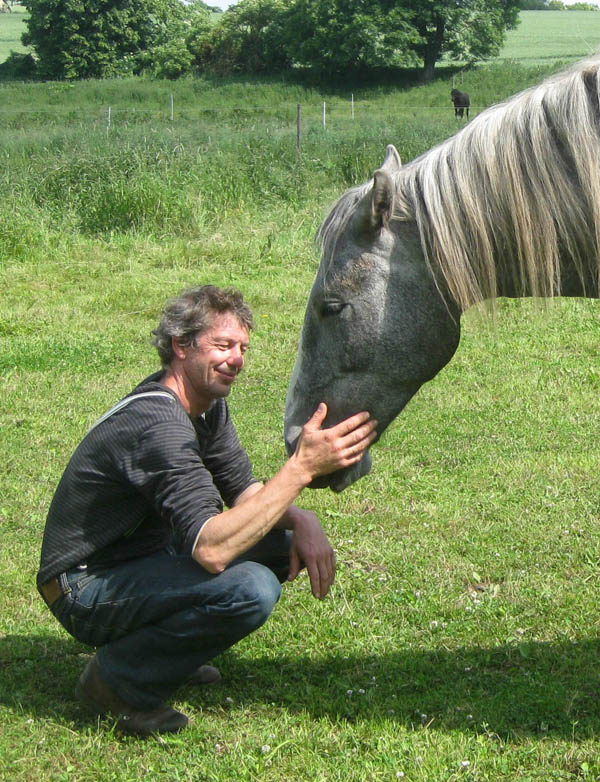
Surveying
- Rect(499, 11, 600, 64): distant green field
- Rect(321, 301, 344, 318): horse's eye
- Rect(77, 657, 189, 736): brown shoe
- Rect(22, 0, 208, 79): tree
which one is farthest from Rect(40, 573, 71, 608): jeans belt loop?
Rect(22, 0, 208, 79): tree

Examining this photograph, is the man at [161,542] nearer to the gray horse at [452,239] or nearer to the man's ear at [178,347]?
the man's ear at [178,347]

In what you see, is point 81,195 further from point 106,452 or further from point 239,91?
point 239,91

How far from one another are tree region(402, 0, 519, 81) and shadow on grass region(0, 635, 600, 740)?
5035 centimetres

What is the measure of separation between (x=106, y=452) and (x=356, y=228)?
109cm

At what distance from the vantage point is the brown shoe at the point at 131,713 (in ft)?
10.3

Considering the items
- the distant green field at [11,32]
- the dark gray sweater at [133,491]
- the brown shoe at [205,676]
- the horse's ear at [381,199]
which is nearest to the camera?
the horse's ear at [381,199]

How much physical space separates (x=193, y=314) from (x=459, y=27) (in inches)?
2068

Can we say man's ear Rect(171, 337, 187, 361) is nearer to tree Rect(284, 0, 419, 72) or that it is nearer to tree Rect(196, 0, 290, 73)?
tree Rect(284, 0, 419, 72)

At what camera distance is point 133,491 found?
10.2 feet

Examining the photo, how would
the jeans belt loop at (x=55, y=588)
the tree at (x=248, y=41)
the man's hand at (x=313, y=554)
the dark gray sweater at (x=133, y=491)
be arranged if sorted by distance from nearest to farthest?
the dark gray sweater at (x=133, y=491) → the jeans belt loop at (x=55, y=588) → the man's hand at (x=313, y=554) → the tree at (x=248, y=41)

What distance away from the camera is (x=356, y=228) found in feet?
9.01

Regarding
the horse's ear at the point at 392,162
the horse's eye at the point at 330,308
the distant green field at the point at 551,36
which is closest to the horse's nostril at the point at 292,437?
the horse's eye at the point at 330,308

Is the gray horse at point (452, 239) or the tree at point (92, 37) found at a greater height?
the tree at point (92, 37)

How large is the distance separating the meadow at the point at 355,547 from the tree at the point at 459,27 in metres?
43.3
